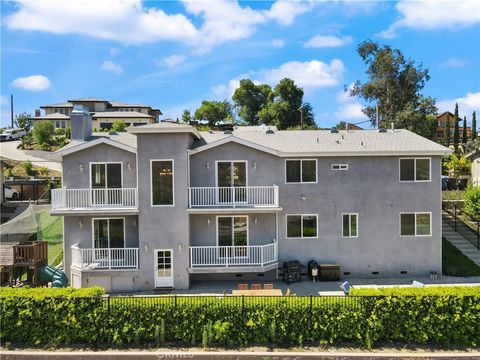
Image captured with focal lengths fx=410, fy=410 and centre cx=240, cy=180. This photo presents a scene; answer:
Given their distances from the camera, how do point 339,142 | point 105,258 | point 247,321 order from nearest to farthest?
point 247,321
point 105,258
point 339,142

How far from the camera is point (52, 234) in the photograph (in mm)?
22453

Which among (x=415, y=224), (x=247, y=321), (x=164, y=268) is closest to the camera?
(x=247, y=321)

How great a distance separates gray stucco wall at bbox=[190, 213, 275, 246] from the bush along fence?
6.70m

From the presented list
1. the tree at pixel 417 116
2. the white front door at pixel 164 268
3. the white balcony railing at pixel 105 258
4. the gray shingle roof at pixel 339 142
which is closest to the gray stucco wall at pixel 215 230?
the white front door at pixel 164 268

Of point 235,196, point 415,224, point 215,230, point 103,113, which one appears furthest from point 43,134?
point 415,224

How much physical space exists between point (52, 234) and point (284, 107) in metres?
44.8

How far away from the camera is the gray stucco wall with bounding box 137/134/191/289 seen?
17891 mm

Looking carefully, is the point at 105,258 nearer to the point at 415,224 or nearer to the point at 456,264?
the point at 415,224

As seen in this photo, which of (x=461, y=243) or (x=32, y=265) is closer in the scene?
(x=32, y=265)

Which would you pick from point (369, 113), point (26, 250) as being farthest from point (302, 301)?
point (369, 113)

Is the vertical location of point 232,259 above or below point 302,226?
below

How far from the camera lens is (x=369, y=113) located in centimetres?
4478

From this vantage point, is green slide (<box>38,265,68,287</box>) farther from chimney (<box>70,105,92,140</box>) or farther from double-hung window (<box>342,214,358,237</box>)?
double-hung window (<box>342,214,358,237</box>)

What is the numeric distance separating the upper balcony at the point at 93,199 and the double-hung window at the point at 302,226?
737 centimetres
